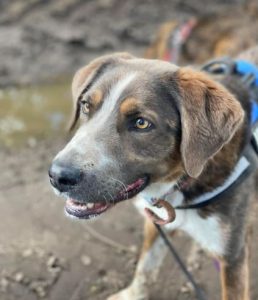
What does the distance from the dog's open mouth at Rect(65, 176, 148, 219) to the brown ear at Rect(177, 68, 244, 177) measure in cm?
28

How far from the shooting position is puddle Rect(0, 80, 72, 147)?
671 cm

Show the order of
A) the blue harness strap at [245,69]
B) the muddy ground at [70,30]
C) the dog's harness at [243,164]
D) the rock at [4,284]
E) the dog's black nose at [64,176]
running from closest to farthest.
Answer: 1. the dog's black nose at [64,176]
2. the dog's harness at [243,164]
3. the blue harness strap at [245,69]
4. the rock at [4,284]
5. the muddy ground at [70,30]

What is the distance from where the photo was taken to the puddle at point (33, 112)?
6.71 metres

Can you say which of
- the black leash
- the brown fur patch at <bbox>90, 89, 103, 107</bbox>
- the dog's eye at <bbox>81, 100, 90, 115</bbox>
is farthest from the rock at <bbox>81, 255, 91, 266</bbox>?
the brown fur patch at <bbox>90, 89, 103, 107</bbox>

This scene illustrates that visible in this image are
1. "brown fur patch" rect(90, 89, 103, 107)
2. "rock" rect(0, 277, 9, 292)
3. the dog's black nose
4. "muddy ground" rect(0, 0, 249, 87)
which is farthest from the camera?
"muddy ground" rect(0, 0, 249, 87)

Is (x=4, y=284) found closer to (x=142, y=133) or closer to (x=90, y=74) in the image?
(x=90, y=74)

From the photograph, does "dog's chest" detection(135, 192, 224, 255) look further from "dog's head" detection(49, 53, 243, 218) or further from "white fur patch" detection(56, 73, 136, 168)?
"white fur patch" detection(56, 73, 136, 168)

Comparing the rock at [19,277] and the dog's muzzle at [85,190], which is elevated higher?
the dog's muzzle at [85,190]

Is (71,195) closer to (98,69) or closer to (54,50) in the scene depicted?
(98,69)

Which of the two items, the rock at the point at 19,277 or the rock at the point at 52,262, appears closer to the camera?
the rock at the point at 19,277

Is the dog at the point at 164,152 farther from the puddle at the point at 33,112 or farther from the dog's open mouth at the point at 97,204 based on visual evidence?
the puddle at the point at 33,112

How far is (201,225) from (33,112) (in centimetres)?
421

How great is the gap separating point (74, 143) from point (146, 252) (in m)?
1.51

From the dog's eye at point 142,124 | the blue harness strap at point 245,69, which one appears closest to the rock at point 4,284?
the dog's eye at point 142,124
